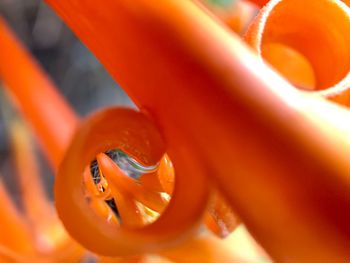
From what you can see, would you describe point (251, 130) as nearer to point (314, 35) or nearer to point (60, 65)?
point (314, 35)

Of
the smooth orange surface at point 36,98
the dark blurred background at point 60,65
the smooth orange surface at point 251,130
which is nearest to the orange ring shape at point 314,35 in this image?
the smooth orange surface at point 251,130

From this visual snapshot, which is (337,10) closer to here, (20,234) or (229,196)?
(229,196)

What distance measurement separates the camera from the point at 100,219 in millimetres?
251

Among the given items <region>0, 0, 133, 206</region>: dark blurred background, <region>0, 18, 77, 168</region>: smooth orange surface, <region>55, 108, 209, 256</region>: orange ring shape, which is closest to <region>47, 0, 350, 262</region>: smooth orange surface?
<region>55, 108, 209, 256</region>: orange ring shape

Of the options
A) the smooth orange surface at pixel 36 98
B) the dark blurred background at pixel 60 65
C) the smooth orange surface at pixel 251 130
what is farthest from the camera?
the dark blurred background at pixel 60 65

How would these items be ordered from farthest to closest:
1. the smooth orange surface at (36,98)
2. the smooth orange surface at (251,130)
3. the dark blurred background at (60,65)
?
the dark blurred background at (60,65), the smooth orange surface at (36,98), the smooth orange surface at (251,130)

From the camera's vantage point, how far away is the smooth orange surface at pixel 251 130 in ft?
0.73

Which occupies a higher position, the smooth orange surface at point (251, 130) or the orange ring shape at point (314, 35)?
the orange ring shape at point (314, 35)

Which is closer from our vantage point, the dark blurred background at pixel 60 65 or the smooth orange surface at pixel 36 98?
the smooth orange surface at pixel 36 98

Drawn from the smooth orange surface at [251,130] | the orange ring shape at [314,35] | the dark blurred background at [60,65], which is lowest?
the smooth orange surface at [251,130]

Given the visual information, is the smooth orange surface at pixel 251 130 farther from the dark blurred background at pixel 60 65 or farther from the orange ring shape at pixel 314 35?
the dark blurred background at pixel 60 65

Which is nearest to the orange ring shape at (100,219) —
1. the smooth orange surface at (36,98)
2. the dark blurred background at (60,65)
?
the smooth orange surface at (36,98)

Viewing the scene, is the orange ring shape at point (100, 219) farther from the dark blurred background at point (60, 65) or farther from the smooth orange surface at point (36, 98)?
the dark blurred background at point (60, 65)

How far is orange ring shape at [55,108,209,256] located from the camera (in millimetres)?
237
